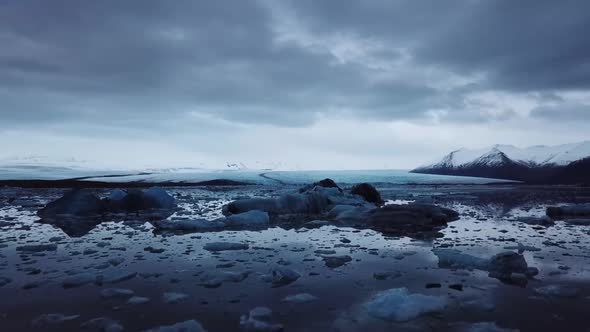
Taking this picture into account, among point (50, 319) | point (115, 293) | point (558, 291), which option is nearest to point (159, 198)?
point (115, 293)

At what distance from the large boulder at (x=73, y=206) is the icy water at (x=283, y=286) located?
15.2ft

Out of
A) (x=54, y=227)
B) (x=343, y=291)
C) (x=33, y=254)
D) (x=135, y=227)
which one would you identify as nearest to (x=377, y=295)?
(x=343, y=291)

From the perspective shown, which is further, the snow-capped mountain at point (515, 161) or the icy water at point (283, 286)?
the snow-capped mountain at point (515, 161)

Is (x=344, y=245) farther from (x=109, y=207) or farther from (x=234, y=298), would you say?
(x=109, y=207)

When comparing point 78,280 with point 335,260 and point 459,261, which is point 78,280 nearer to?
point 335,260

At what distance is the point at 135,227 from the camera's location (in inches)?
377

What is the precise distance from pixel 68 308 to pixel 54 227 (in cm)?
700

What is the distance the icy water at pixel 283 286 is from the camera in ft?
10.9

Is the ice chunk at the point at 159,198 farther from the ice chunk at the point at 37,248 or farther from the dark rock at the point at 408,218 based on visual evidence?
the dark rock at the point at 408,218

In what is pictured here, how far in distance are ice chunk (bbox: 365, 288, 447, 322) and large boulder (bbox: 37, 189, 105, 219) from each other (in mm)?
11760

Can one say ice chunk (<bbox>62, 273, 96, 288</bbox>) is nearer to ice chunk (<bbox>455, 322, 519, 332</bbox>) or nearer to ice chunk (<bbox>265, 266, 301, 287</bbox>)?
ice chunk (<bbox>265, 266, 301, 287</bbox>)

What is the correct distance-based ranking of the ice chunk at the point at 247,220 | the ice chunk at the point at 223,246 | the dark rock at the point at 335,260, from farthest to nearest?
the ice chunk at the point at 247,220 < the ice chunk at the point at 223,246 < the dark rock at the point at 335,260

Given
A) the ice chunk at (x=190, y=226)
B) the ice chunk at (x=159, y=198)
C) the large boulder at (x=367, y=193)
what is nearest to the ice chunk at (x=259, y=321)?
the ice chunk at (x=190, y=226)

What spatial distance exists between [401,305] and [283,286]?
4.72 feet
